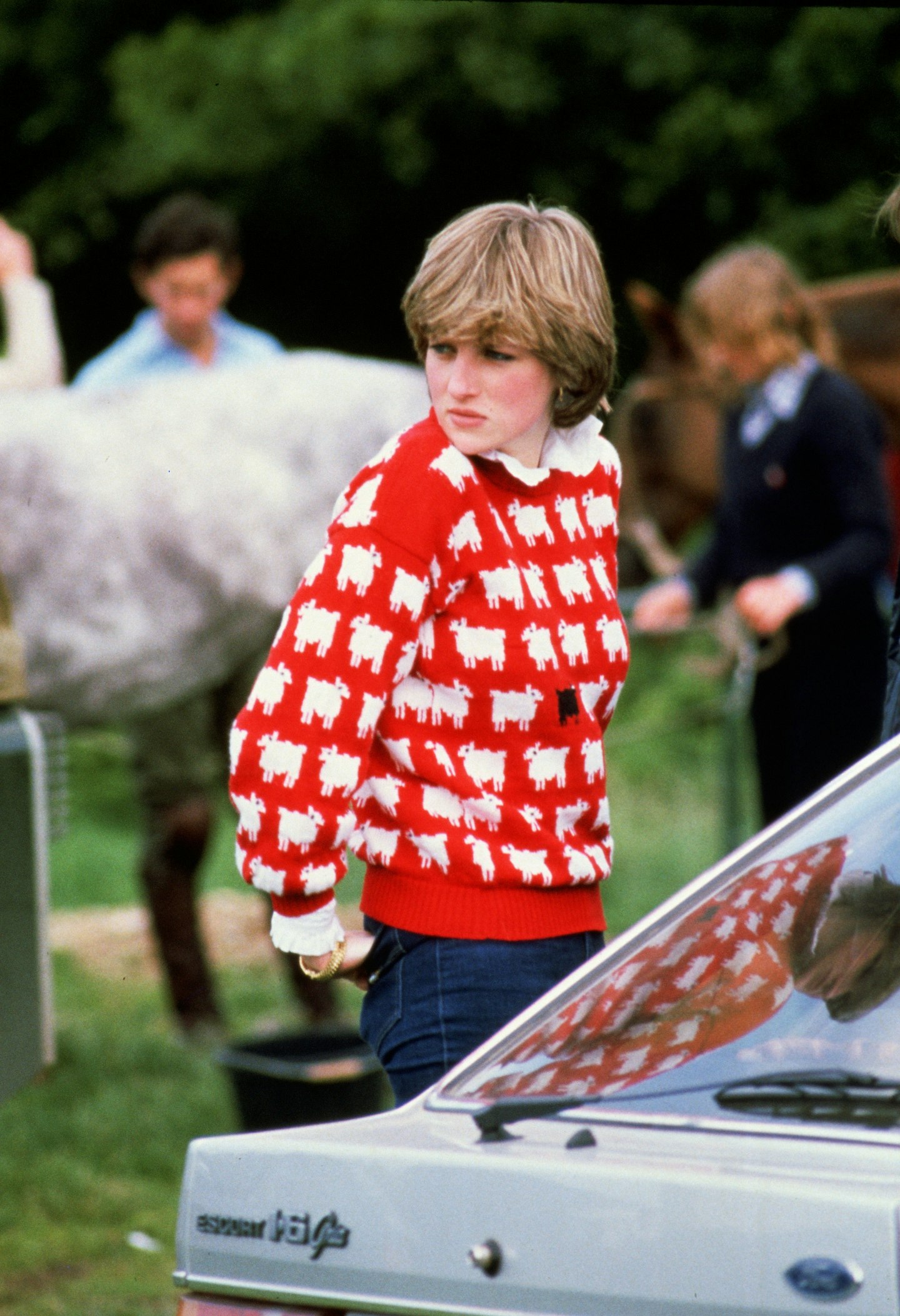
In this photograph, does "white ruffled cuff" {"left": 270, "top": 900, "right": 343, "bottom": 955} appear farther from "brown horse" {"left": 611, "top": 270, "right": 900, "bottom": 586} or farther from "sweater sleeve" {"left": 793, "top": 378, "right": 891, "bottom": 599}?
"brown horse" {"left": 611, "top": 270, "right": 900, "bottom": 586}

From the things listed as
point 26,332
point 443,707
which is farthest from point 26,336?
point 443,707

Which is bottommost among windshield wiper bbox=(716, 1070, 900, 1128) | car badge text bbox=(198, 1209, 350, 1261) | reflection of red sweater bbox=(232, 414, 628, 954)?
car badge text bbox=(198, 1209, 350, 1261)

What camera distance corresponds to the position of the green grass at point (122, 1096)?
3.97 m

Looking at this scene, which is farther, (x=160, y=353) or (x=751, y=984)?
(x=160, y=353)

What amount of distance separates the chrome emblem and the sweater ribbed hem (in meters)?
0.78

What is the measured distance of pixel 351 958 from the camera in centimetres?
217

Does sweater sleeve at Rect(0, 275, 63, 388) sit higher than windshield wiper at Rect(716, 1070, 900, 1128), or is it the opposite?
sweater sleeve at Rect(0, 275, 63, 388)

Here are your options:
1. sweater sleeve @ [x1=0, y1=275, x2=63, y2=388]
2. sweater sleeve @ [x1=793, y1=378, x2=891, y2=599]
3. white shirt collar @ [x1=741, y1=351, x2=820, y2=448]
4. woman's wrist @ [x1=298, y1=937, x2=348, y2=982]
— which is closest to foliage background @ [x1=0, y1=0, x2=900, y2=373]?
white shirt collar @ [x1=741, y1=351, x2=820, y2=448]

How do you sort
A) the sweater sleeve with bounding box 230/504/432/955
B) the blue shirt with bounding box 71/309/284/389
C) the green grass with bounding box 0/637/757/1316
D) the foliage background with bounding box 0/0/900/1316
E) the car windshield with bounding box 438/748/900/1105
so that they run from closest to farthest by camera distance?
1. the car windshield with bounding box 438/748/900/1105
2. the sweater sleeve with bounding box 230/504/432/955
3. the green grass with bounding box 0/637/757/1316
4. the blue shirt with bounding box 71/309/284/389
5. the foliage background with bounding box 0/0/900/1316

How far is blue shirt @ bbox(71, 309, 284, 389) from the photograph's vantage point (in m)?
5.97

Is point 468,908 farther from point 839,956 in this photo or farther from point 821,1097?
point 821,1097

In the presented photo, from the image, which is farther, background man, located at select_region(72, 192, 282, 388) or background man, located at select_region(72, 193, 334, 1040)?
background man, located at select_region(72, 192, 282, 388)

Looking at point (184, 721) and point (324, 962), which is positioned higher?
point (324, 962)

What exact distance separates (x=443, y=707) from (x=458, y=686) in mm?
30
